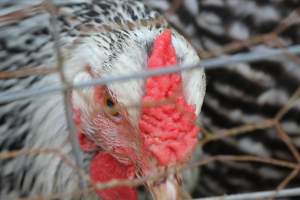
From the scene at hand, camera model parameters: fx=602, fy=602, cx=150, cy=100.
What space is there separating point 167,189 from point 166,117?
0.40 ft

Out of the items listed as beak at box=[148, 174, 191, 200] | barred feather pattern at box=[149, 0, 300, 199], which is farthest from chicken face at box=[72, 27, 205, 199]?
barred feather pattern at box=[149, 0, 300, 199]

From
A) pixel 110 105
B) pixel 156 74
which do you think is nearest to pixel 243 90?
pixel 110 105

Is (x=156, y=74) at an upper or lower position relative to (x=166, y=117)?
upper

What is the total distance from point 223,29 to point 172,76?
449mm

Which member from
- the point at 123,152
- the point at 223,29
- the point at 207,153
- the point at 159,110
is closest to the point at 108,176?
the point at 123,152

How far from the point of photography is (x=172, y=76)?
3.36ft

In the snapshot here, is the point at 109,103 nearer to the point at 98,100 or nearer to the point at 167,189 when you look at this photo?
the point at 98,100

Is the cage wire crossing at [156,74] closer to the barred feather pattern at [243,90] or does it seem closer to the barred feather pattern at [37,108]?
the barred feather pattern at [37,108]

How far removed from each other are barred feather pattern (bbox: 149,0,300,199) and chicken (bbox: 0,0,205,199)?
0.27 m

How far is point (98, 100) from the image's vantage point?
3.56 feet

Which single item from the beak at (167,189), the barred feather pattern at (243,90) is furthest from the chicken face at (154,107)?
the barred feather pattern at (243,90)

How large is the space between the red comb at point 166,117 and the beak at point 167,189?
0.03 metres

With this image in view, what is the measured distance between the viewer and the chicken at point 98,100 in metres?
1.03

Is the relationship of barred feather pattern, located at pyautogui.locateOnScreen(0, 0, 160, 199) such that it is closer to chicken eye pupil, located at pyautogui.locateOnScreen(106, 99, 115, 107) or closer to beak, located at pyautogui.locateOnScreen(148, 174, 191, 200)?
chicken eye pupil, located at pyautogui.locateOnScreen(106, 99, 115, 107)
